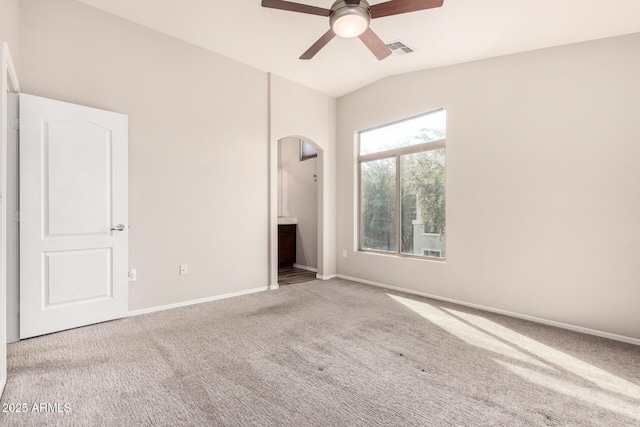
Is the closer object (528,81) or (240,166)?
(528,81)

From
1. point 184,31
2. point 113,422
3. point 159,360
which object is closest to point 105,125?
point 184,31

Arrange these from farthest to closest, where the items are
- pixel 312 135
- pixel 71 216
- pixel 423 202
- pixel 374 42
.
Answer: pixel 312 135 < pixel 423 202 < pixel 71 216 < pixel 374 42

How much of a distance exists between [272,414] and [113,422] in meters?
0.84

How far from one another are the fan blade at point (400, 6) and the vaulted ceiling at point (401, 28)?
0.46 m

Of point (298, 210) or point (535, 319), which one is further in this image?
point (298, 210)

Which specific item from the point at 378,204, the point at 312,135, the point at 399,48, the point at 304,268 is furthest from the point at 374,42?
the point at 304,268

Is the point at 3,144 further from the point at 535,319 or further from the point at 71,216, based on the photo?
the point at 535,319

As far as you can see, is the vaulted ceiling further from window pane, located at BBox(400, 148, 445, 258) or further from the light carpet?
the light carpet

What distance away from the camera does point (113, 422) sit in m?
1.64

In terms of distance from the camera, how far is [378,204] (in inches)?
193

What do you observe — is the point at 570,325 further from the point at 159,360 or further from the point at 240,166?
the point at 240,166

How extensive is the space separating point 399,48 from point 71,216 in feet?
12.7

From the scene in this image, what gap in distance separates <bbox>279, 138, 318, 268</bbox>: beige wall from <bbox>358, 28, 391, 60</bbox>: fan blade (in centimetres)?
317

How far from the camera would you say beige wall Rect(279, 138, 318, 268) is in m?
6.00
